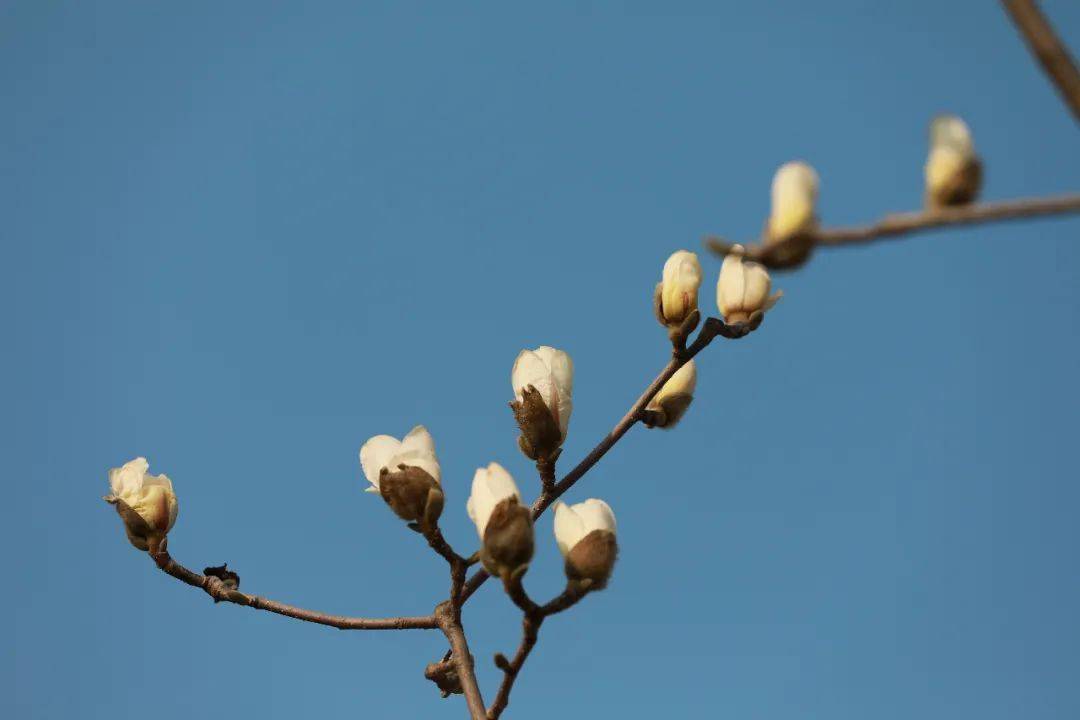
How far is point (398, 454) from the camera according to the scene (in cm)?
165

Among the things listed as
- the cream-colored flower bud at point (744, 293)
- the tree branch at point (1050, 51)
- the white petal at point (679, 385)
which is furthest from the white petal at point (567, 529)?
the tree branch at point (1050, 51)

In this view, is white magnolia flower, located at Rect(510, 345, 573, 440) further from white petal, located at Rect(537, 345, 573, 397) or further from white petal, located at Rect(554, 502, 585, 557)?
white petal, located at Rect(554, 502, 585, 557)

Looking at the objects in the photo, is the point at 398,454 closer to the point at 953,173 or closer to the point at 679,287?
the point at 679,287

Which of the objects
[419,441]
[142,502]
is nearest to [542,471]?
[419,441]

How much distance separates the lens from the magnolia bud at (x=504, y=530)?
4.53 ft

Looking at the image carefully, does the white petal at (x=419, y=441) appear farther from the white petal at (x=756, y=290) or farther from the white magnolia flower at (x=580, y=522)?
the white petal at (x=756, y=290)

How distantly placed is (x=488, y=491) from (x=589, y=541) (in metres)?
0.16

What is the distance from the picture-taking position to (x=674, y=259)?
1924mm

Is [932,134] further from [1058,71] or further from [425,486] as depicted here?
[425,486]

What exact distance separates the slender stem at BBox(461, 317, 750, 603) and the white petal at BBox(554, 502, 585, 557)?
0.20m

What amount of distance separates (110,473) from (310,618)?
0.55 meters

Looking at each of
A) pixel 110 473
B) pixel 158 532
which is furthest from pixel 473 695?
pixel 110 473

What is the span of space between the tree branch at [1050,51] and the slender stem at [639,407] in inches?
44.2

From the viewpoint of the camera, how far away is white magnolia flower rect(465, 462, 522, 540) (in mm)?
1407
